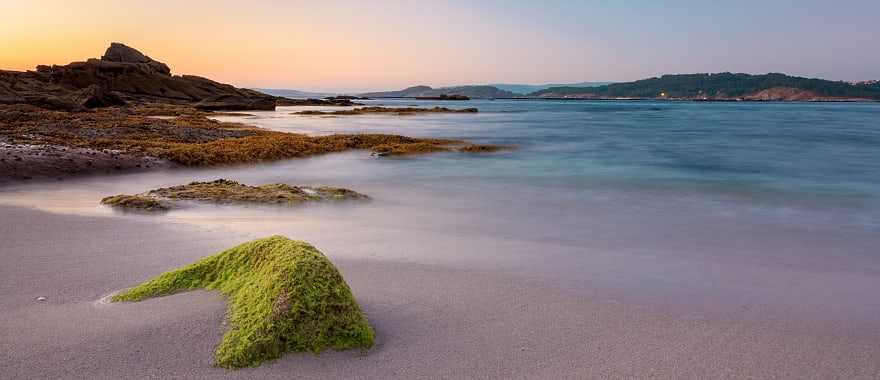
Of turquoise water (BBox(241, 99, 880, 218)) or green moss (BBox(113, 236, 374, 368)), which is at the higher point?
green moss (BBox(113, 236, 374, 368))

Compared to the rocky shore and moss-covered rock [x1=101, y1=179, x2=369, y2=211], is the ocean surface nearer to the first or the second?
moss-covered rock [x1=101, y1=179, x2=369, y2=211]

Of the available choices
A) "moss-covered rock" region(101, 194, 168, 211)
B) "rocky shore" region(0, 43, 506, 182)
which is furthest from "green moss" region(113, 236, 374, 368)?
"rocky shore" region(0, 43, 506, 182)

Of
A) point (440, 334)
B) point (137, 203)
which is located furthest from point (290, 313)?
point (137, 203)

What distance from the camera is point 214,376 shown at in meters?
3.18

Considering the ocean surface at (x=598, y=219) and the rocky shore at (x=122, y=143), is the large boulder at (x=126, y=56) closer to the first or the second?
the rocky shore at (x=122, y=143)

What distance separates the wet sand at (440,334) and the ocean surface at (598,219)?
0.54m

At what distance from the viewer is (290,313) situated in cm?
339

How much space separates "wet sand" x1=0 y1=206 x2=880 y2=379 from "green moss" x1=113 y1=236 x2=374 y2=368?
87 millimetres

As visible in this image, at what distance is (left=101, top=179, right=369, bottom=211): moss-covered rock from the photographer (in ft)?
27.0

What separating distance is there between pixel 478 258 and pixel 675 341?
8.11 ft

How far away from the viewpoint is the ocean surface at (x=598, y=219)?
18.0ft

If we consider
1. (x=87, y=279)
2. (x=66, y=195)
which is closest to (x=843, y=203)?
(x=87, y=279)

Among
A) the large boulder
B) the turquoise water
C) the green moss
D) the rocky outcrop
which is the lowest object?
the turquoise water

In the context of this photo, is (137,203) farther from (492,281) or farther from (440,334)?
(440,334)
